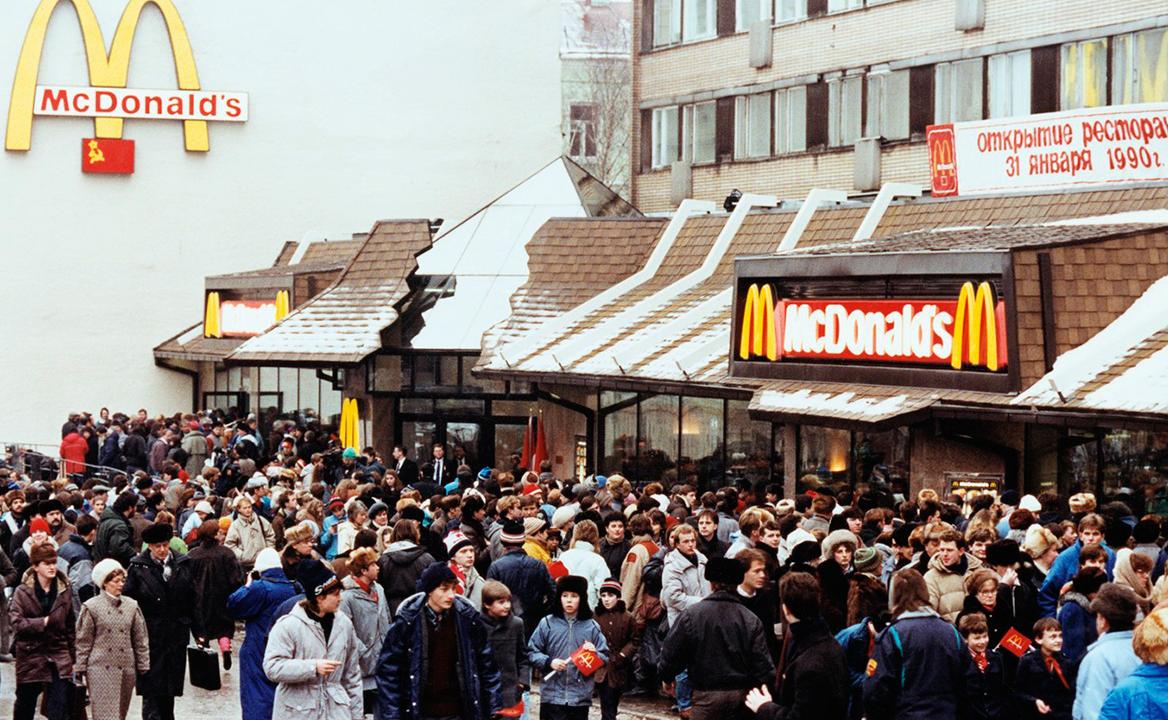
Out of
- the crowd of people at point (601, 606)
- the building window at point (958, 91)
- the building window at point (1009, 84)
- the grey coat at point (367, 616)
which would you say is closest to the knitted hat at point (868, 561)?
the crowd of people at point (601, 606)

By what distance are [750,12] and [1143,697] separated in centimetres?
3711

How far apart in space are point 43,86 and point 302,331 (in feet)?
56.5

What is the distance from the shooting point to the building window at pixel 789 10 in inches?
1699

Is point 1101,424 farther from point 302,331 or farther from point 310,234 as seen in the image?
point 310,234

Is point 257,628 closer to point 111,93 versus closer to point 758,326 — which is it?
point 758,326

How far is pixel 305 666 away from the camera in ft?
38.4

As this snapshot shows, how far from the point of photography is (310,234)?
157 ft

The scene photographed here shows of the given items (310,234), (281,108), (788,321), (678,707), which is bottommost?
→ (678,707)

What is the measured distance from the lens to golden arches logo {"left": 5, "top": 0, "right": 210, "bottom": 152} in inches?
1943

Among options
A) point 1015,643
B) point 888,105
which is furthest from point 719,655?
point 888,105

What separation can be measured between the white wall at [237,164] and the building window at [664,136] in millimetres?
6014

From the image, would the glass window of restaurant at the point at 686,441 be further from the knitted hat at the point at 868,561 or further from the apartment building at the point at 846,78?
the apartment building at the point at 846,78

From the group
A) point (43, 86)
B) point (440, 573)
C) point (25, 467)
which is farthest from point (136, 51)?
point (440, 573)

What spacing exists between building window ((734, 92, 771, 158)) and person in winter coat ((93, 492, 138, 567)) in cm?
2740
